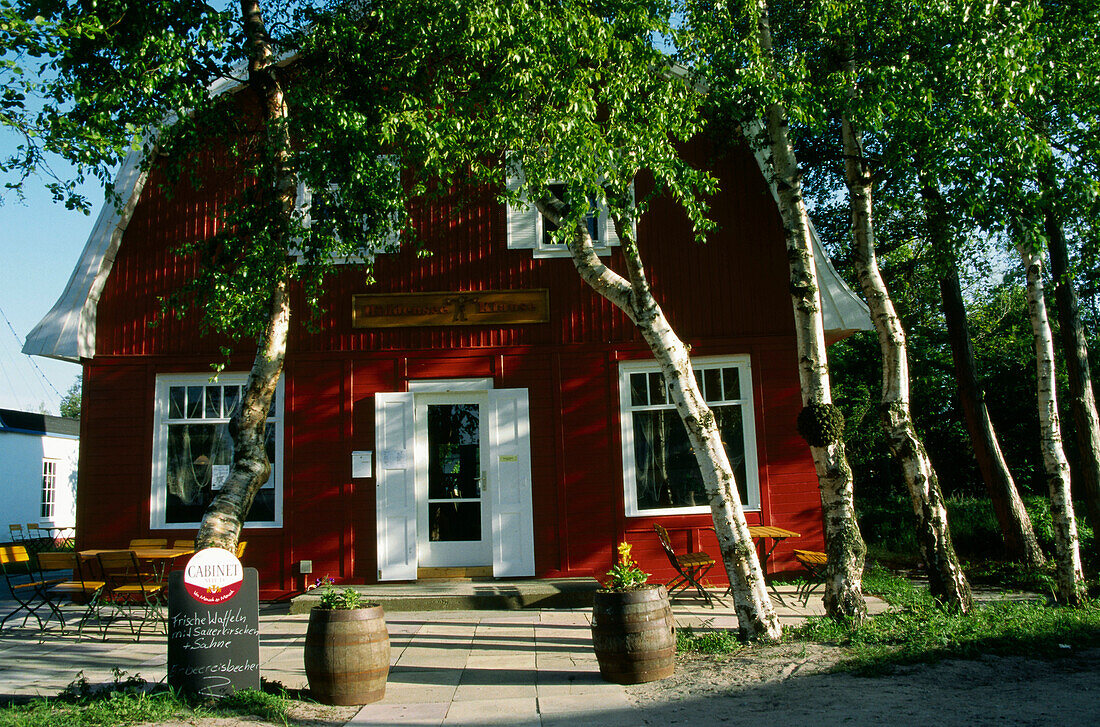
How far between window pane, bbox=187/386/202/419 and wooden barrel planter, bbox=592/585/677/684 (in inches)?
250

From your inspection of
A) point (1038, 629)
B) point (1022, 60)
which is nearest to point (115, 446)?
point (1038, 629)

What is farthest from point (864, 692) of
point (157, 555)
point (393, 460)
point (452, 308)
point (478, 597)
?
point (157, 555)

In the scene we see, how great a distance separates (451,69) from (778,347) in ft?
16.7

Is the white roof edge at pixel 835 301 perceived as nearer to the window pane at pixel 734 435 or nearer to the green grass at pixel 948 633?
the window pane at pixel 734 435

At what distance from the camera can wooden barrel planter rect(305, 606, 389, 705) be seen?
5109mm

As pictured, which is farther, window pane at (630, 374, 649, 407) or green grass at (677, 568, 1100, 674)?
window pane at (630, 374, 649, 407)

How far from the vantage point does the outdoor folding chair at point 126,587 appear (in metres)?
7.54

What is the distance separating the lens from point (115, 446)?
9523mm

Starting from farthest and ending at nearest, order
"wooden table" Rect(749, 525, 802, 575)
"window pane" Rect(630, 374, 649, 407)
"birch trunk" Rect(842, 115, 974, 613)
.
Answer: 1. "window pane" Rect(630, 374, 649, 407)
2. "wooden table" Rect(749, 525, 802, 575)
3. "birch trunk" Rect(842, 115, 974, 613)

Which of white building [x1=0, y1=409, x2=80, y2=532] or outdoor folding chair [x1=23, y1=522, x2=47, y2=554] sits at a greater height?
white building [x1=0, y1=409, x2=80, y2=532]

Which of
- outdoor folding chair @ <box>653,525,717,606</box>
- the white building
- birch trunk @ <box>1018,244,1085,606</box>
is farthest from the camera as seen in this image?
the white building

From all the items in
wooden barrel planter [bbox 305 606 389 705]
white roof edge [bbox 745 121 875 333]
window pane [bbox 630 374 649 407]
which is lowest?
wooden barrel planter [bbox 305 606 389 705]

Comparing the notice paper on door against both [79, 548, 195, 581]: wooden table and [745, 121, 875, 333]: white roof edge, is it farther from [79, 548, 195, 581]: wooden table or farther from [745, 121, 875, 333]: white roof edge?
[745, 121, 875, 333]: white roof edge

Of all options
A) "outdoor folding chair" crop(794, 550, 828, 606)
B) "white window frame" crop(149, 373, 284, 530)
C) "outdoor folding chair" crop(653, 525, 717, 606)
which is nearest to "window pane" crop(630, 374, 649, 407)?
"outdoor folding chair" crop(653, 525, 717, 606)
